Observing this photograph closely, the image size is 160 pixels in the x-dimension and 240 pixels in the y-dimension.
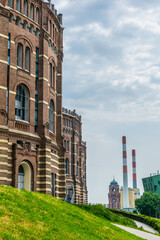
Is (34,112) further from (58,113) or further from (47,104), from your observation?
(58,113)

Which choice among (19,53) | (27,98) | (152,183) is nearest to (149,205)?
(152,183)

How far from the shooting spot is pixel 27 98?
34.2 m

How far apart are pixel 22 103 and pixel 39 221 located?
18669mm

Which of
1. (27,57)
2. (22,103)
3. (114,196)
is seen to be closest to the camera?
(22,103)

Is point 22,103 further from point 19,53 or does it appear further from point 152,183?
point 152,183

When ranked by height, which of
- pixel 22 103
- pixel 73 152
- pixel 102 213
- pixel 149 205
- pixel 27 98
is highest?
pixel 27 98

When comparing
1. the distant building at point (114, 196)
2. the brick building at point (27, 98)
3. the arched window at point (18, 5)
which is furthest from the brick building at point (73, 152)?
the distant building at point (114, 196)

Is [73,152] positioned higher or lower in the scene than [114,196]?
higher

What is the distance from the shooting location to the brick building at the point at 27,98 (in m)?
31.0

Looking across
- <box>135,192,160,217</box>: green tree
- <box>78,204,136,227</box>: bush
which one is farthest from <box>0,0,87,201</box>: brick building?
<box>135,192,160,217</box>: green tree

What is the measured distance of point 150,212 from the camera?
84.4m

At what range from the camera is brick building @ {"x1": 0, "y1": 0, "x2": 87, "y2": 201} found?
30953mm

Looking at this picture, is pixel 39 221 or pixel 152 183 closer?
pixel 39 221

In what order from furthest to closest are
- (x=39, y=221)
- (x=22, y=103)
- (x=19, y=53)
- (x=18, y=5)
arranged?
(x=18, y=5), (x=19, y=53), (x=22, y=103), (x=39, y=221)
